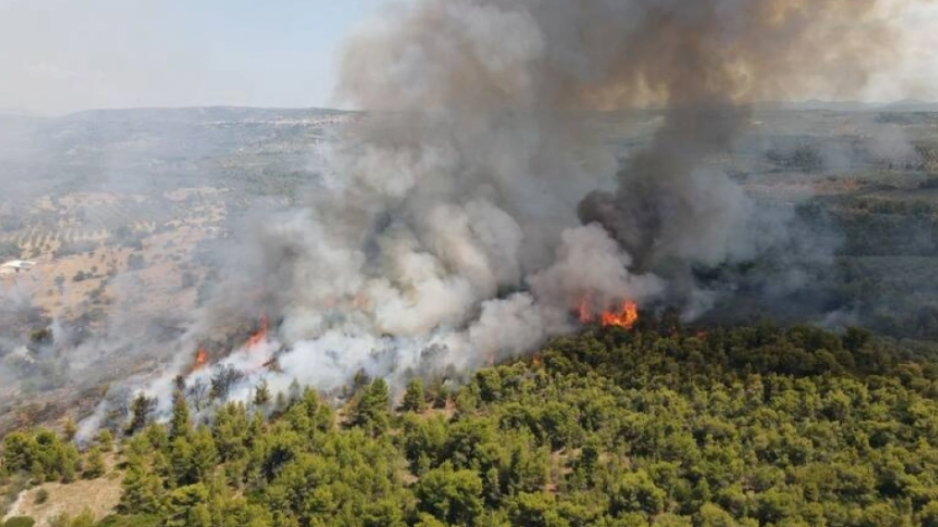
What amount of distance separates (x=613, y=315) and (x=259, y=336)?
24672 millimetres

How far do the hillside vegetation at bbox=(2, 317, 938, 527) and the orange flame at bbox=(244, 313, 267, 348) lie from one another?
754 centimetres

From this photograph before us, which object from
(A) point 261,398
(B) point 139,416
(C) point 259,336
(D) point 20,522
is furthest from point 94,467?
(C) point 259,336

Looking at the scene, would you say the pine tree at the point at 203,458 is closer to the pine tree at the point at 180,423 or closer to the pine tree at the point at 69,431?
the pine tree at the point at 180,423

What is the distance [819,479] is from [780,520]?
3.40 metres

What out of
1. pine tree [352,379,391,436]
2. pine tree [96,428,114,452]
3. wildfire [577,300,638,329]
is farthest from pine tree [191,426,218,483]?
wildfire [577,300,638,329]

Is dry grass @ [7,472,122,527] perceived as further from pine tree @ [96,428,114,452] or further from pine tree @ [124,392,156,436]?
pine tree @ [124,392,156,436]

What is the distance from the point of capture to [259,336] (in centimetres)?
4753

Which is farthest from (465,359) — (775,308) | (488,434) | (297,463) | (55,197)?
(55,197)

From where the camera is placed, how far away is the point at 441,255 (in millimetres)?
52125

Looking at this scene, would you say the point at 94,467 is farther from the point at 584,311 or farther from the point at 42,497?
the point at 584,311

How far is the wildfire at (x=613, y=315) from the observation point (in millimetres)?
52031

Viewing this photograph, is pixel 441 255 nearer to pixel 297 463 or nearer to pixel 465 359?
pixel 465 359

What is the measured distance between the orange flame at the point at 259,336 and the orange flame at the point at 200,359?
2540 mm

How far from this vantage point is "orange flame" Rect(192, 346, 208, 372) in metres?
44.3
